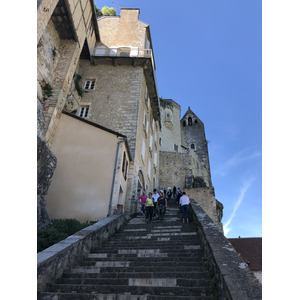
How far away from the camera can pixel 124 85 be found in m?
16.5

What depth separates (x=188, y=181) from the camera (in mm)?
26188

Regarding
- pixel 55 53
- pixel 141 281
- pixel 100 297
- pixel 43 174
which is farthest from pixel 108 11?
pixel 100 297

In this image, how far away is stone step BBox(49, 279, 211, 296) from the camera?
3.85 meters

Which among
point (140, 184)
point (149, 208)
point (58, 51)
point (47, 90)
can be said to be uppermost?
point (58, 51)

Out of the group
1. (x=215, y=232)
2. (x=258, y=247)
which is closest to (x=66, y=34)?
(x=215, y=232)

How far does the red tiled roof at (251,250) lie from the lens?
16.4 m

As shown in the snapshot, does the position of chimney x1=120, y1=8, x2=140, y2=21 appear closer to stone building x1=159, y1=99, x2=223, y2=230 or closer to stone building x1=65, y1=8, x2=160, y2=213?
stone building x1=65, y1=8, x2=160, y2=213

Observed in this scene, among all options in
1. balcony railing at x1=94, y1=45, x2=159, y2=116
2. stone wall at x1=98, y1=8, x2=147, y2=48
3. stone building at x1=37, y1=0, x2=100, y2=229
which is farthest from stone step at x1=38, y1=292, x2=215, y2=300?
stone wall at x1=98, y1=8, x2=147, y2=48

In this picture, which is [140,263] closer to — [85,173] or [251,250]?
[85,173]

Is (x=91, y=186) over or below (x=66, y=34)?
below

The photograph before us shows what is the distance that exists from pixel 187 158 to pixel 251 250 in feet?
38.0

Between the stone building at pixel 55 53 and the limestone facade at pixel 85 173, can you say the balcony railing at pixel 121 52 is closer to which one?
the stone building at pixel 55 53
